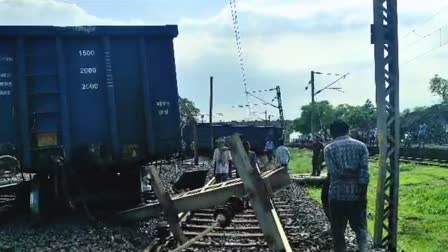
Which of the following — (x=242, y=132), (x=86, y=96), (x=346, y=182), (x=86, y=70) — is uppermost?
(x=86, y=70)

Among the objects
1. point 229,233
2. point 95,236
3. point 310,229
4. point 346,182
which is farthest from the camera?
point 310,229

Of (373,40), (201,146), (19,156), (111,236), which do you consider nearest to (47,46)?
(19,156)

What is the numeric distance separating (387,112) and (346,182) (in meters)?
2.30

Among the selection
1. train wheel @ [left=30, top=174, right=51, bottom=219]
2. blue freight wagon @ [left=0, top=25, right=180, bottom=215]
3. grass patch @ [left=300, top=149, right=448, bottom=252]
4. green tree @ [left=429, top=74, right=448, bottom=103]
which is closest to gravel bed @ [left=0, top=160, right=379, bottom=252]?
train wheel @ [left=30, top=174, right=51, bottom=219]

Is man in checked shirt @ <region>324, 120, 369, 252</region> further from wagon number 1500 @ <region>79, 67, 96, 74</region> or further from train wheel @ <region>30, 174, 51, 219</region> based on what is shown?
train wheel @ <region>30, 174, 51, 219</region>

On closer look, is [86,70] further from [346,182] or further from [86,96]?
[346,182]

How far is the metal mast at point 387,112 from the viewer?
8.59 metres

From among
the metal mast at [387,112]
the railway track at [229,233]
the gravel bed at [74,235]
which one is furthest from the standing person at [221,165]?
the metal mast at [387,112]

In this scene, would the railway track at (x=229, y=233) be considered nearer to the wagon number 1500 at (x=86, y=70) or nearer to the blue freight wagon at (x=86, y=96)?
the blue freight wagon at (x=86, y=96)

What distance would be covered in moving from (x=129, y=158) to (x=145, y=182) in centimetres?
248

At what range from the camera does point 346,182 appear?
6.79 m

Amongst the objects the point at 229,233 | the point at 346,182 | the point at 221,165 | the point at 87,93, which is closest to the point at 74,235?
the point at 229,233

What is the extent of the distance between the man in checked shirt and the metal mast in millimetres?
1825

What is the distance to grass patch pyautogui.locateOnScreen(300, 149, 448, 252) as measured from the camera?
10.3 metres
